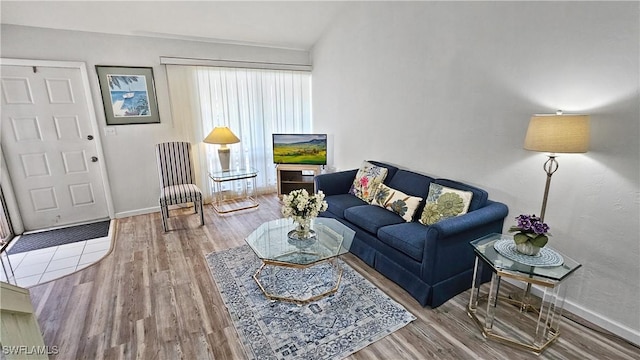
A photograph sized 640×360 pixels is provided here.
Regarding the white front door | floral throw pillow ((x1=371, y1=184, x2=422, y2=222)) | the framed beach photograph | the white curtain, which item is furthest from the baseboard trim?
the white front door

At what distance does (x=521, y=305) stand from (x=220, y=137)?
3878 mm

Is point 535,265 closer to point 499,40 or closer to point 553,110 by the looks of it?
point 553,110

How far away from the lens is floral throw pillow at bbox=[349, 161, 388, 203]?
11.1 feet

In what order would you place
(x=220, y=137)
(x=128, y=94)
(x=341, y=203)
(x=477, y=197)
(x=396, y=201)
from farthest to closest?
1. (x=220, y=137)
2. (x=128, y=94)
3. (x=341, y=203)
4. (x=396, y=201)
5. (x=477, y=197)

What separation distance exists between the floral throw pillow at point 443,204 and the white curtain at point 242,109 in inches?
122

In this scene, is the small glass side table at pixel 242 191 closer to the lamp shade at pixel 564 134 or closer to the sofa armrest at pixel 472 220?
the sofa armrest at pixel 472 220

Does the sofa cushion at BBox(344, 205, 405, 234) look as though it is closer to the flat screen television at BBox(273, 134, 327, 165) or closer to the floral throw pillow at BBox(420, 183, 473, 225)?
the floral throw pillow at BBox(420, 183, 473, 225)

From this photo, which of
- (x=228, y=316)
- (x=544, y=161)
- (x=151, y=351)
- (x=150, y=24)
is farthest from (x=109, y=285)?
(x=544, y=161)

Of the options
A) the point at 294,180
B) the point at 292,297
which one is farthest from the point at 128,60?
the point at 292,297

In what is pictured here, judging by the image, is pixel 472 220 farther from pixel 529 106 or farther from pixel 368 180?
pixel 368 180

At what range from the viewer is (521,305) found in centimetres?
223

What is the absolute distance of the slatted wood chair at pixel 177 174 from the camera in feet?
12.1

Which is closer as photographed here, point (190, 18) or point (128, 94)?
point (190, 18)

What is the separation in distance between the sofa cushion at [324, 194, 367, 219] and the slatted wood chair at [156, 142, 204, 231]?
1.69 meters
